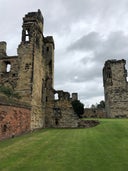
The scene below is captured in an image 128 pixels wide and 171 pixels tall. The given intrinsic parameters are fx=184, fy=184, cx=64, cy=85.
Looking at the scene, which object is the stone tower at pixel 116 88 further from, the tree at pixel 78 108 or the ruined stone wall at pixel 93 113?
the tree at pixel 78 108

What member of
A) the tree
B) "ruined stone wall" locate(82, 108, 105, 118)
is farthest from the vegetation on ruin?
"ruined stone wall" locate(82, 108, 105, 118)

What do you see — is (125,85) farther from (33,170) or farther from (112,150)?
(33,170)

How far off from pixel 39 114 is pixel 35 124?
1977 millimetres

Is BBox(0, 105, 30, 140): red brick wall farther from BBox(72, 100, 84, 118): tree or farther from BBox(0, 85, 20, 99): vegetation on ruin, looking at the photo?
BBox(72, 100, 84, 118): tree

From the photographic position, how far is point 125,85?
3719 centimetres

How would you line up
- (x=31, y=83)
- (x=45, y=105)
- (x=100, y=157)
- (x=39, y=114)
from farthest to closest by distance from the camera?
(x=45, y=105), (x=39, y=114), (x=31, y=83), (x=100, y=157)

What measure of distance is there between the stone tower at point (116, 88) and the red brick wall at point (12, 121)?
895 inches

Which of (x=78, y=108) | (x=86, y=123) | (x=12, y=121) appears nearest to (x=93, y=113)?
(x=78, y=108)

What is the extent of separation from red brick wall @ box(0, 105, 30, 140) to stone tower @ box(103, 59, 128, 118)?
22.7 metres

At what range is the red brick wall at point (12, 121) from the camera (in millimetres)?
13730

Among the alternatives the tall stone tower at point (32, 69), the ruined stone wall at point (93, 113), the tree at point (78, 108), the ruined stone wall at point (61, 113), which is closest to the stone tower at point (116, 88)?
the ruined stone wall at point (93, 113)

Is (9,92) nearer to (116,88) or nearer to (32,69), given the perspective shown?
(32,69)

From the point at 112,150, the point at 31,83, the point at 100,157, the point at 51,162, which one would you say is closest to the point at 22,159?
the point at 51,162

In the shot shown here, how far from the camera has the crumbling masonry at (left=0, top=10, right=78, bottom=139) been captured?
59.3 ft
